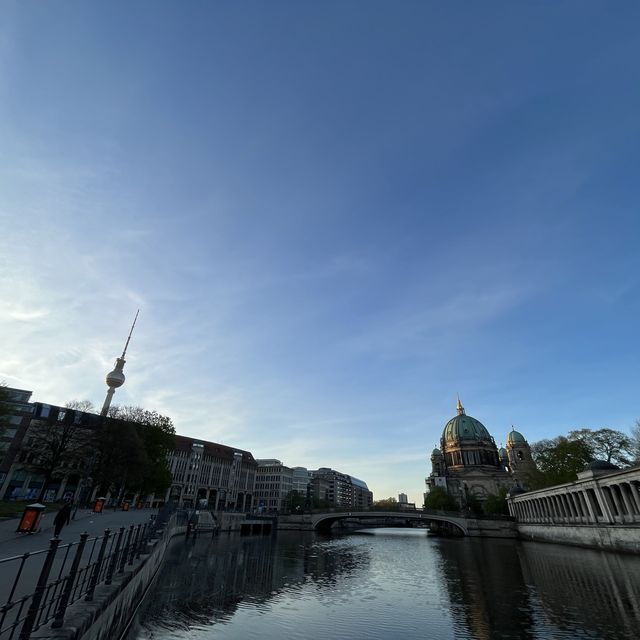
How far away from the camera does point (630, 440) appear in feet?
225

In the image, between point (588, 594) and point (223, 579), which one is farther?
point (223, 579)

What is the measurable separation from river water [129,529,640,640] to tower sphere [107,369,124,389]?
3204 inches

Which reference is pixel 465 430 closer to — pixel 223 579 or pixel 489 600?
pixel 489 600

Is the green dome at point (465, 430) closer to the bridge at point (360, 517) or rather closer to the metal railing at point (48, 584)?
the bridge at point (360, 517)

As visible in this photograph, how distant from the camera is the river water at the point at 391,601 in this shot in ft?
56.0

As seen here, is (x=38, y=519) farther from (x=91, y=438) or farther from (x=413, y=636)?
(x=91, y=438)

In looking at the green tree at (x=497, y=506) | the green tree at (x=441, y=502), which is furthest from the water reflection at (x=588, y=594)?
the green tree at (x=441, y=502)

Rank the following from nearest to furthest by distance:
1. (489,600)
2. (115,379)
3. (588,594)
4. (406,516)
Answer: (489,600) < (588,594) < (406,516) < (115,379)

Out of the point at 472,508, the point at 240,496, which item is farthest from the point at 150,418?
the point at 472,508

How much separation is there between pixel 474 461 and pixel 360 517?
240 ft

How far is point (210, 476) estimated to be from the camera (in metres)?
128

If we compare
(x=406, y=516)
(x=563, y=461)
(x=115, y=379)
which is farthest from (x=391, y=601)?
(x=115, y=379)

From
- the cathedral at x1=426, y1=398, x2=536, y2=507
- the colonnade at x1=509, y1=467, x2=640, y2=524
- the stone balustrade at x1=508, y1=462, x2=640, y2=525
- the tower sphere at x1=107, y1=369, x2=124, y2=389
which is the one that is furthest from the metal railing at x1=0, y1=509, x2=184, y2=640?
the cathedral at x1=426, y1=398, x2=536, y2=507

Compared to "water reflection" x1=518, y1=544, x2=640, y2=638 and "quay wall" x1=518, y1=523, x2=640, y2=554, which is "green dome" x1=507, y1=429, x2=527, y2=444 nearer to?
"quay wall" x1=518, y1=523, x2=640, y2=554
